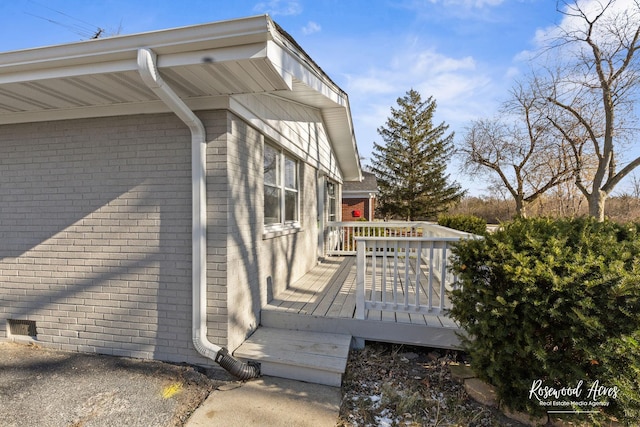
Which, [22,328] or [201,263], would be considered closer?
[201,263]

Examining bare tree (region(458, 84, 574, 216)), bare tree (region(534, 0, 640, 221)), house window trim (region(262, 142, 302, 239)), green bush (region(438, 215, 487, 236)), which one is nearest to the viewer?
house window trim (region(262, 142, 302, 239))

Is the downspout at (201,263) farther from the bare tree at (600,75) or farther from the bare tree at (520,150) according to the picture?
the bare tree at (520,150)

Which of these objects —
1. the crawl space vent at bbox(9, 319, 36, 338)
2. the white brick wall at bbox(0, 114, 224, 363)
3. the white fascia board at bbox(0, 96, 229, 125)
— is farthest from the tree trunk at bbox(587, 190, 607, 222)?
the crawl space vent at bbox(9, 319, 36, 338)

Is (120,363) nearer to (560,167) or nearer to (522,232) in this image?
(522,232)

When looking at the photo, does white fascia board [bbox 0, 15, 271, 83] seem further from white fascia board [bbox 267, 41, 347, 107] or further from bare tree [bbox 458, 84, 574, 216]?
bare tree [bbox 458, 84, 574, 216]

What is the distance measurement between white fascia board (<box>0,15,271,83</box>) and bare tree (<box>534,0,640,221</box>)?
12288 mm

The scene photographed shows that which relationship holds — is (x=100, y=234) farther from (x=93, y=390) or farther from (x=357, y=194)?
(x=357, y=194)

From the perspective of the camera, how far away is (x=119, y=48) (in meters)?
2.26

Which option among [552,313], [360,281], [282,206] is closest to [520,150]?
[282,206]

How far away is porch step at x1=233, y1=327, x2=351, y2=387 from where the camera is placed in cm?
286

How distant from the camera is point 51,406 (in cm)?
246

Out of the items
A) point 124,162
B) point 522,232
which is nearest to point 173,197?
point 124,162

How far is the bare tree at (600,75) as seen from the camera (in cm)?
988

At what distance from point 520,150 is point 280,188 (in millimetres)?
16587
